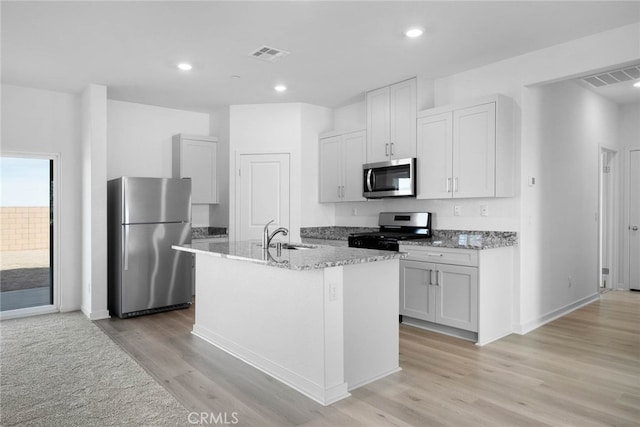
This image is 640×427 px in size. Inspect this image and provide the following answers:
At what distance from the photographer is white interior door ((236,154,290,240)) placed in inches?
219

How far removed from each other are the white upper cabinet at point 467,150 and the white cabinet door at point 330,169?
1290 millimetres

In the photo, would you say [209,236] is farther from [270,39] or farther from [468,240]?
[468,240]

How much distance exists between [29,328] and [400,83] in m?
4.69

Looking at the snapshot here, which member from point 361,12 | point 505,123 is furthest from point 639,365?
point 361,12

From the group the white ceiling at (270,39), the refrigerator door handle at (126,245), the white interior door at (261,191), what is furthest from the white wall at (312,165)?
the refrigerator door handle at (126,245)

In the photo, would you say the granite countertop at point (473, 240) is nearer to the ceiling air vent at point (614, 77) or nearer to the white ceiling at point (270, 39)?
the white ceiling at point (270, 39)

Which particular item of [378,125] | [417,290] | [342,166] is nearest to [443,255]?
[417,290]

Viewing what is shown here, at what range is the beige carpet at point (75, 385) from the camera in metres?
2.40

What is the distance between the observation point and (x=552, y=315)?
439 cm

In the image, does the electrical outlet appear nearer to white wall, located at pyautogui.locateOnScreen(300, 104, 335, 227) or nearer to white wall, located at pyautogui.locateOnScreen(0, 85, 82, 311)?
white wall, located at pyautogui.locateOnScreen(300, 104, 335, 227)

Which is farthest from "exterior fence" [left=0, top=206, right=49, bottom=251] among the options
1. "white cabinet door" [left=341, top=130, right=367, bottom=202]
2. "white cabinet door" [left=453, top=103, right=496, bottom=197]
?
"white cabinet door" [left=453, top=103, right=496, bottom=197]

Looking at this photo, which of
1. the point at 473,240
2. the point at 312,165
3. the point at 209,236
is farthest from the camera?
the point at 209,236

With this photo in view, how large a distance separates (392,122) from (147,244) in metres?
3.15

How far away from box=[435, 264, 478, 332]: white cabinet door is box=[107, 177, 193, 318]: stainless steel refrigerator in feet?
9.79
